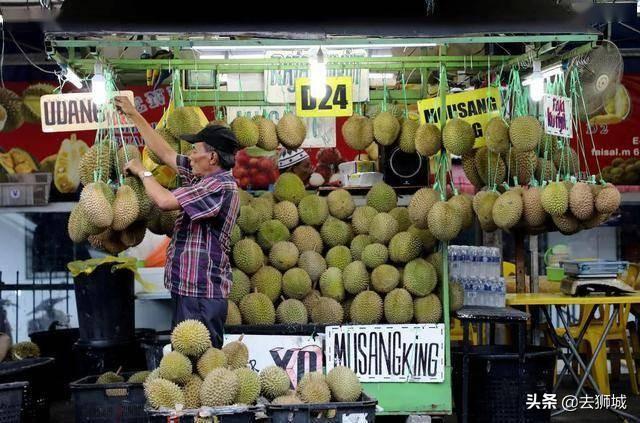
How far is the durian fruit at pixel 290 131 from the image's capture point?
20.6 ft

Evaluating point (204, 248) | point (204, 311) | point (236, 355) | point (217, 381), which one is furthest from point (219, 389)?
point (204, 248)

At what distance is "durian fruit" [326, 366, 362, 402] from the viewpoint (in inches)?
166

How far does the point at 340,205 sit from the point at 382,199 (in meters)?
0.31

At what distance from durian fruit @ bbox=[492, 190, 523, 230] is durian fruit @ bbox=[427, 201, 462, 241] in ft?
0.93

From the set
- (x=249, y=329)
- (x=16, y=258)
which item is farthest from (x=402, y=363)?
(x=16, y=258)

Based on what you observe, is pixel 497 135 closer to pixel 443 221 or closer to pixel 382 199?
pixel 443 221

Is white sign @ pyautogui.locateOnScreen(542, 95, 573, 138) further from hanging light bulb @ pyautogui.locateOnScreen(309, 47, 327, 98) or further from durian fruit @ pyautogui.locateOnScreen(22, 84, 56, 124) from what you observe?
durian fruit @ pyautogui.locateOnScreen(22, 84, 56, 124)

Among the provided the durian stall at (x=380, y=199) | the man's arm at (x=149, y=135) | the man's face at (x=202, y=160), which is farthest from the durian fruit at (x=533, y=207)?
the man's arm at (x=149, y=135)

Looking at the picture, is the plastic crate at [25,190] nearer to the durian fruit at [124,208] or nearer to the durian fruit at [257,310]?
the durian fruit at [257,310]

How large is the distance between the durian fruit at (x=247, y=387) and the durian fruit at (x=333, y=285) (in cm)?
218

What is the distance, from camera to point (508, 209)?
5.96 m

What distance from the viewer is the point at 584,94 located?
268 inches

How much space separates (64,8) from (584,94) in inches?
148

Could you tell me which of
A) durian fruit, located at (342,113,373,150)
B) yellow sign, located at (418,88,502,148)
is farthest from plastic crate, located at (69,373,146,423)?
yellow sign, located at (418,88,502,148)
